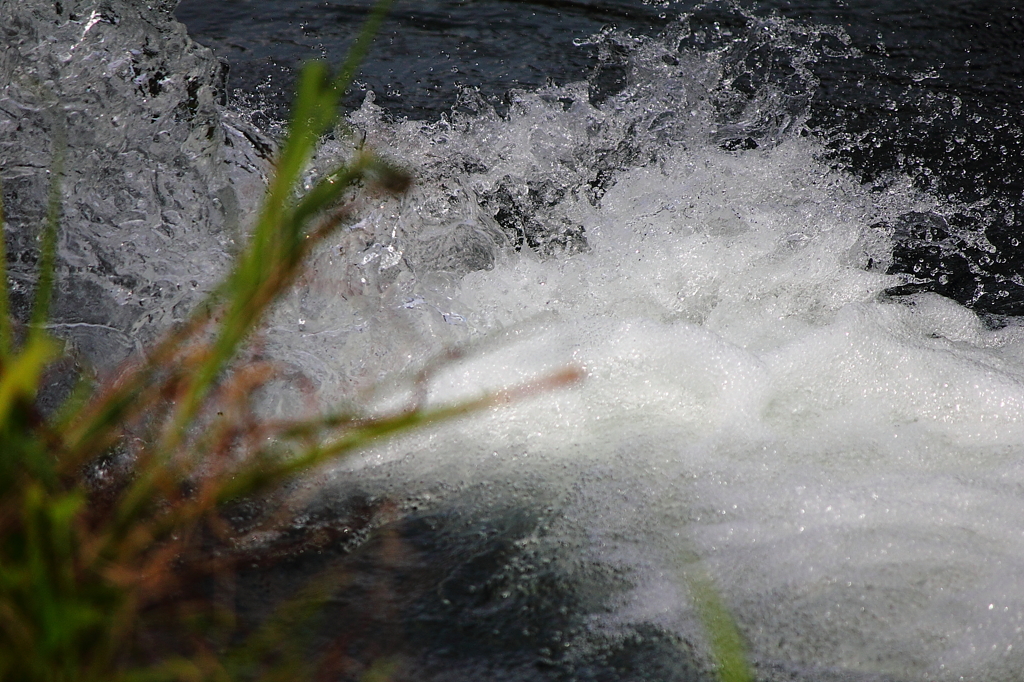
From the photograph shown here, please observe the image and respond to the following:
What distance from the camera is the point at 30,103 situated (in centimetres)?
297

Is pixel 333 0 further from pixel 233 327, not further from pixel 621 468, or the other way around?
pixel 233 327

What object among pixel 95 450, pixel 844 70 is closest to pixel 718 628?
pixel 95 450

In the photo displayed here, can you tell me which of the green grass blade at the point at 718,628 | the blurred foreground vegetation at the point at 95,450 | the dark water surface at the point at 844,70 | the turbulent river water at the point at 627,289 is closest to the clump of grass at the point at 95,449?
the blurred foreground vegetation at the point at 95,450

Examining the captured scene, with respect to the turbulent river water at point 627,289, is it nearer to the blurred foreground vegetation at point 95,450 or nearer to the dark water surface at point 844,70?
the dark water surface at point 844,70

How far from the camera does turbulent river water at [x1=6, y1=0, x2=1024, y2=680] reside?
5.33 feet

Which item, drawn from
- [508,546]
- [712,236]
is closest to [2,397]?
[508,546]

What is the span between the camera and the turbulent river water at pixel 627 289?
162cm

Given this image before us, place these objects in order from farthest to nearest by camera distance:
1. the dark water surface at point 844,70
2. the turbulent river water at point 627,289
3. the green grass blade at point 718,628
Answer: the dark water surface at point 844,70
the turbulent river water at point 627,289
the green grass blade at point 718,628

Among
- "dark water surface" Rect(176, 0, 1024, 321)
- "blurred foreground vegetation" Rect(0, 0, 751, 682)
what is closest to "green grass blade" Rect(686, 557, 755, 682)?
"blurred foreground vegetation" Rect(0, 0, 751, 682)

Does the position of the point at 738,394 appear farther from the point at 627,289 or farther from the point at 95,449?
the point at 95,449

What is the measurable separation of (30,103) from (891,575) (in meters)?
2.87

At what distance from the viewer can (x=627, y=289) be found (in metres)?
2.56

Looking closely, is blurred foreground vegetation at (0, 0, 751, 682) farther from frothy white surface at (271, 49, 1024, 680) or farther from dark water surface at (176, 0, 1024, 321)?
dark water surface at (176, 0, 1024, 321)

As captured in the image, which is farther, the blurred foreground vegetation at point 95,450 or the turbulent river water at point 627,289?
the turbulent river water at point 627,289
